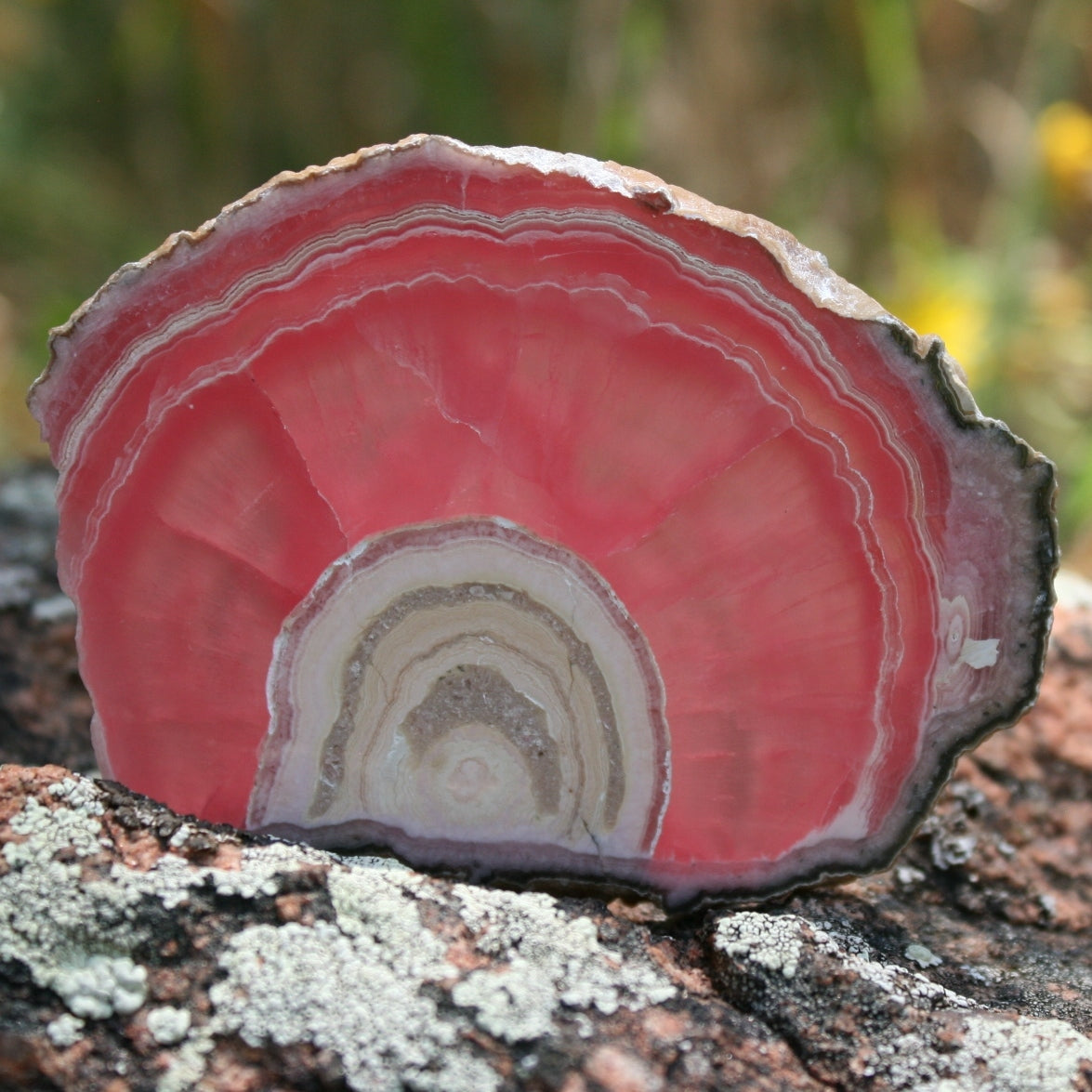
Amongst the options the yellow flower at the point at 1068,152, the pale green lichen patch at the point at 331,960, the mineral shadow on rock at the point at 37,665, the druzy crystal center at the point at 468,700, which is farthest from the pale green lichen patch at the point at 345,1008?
the yellow flower at the point at 1068,152

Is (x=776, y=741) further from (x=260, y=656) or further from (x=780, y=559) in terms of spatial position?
(x=260, y=656)

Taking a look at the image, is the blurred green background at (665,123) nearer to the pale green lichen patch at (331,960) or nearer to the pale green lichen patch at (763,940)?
the pale green lichen patch at (763,940)

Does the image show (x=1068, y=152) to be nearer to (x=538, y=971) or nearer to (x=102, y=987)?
(x=538, y=971)

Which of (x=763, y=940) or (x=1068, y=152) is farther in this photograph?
(x=1068, y=152)

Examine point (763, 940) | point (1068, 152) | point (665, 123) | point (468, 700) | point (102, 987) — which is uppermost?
point (665, 123)

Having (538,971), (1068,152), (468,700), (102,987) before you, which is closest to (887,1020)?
(538,971)

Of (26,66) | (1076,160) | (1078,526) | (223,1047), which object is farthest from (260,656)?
(26,66)
